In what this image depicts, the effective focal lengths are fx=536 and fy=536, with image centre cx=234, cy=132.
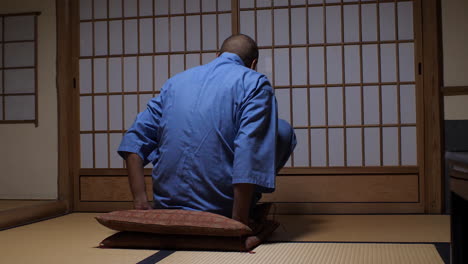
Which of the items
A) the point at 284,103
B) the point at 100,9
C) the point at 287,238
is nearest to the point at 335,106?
the point at 284,103

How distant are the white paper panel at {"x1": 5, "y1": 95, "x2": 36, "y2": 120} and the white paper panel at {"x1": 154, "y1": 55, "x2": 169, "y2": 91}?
1066 mm

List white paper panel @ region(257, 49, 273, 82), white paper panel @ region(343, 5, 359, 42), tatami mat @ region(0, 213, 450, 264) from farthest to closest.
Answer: white paper panel @ region(257, 49, 273, 82), white paper panel @ region(343, 5, 359, 42), tatami mat @ region(0, 213, 450, 264)

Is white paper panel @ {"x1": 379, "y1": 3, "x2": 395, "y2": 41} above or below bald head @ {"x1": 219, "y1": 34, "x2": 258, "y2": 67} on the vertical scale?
above

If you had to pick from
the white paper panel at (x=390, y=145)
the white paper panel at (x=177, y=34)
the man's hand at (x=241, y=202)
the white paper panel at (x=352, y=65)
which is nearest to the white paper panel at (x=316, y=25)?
the white paper panel at (x=352, y=65)

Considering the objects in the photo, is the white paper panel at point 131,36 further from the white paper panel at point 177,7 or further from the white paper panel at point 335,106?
the white paper panel at point 335,106

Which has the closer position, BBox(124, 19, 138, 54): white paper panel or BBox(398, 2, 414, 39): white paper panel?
BBox(398, 2, 414, 39): white paper panel

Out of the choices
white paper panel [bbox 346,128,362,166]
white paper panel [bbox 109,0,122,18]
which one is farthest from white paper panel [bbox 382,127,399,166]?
white paper panel [bbox 109,0,122,18]

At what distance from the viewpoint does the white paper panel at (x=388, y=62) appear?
145 inches

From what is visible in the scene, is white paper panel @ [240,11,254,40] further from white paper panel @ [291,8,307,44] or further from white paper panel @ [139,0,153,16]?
white paper panel @ [139,0,153,16]

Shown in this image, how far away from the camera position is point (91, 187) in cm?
401

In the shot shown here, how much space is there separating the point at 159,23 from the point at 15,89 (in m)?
1.39

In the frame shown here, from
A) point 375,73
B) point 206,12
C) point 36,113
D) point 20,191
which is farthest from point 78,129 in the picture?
point 375,73

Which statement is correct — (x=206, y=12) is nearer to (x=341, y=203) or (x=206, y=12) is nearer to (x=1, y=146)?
(x=341, y=203)

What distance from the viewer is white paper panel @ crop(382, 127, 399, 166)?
367 centimetres
